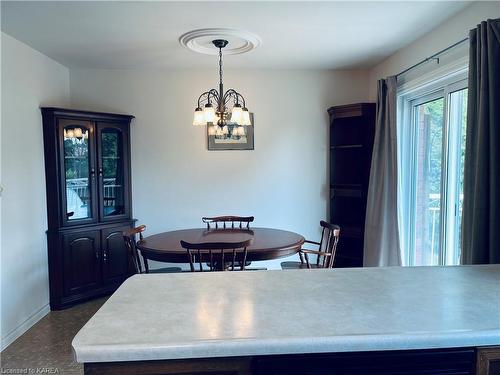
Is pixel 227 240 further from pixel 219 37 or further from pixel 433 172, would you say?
pixel 433 172

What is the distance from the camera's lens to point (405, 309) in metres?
1.05

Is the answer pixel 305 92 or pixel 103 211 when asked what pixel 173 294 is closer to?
pixel 103 211

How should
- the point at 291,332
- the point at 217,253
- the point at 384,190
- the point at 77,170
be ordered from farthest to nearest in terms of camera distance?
the point at 77,170 → the point at 384,190 → the point at 217,253 → the point at 291,332

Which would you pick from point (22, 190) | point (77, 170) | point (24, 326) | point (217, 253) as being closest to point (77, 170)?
point (77, 170)

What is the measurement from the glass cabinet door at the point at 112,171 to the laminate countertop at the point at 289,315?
7.82 ft

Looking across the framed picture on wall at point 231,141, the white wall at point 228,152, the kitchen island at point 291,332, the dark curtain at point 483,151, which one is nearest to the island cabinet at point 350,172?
the white wall at point 228,152

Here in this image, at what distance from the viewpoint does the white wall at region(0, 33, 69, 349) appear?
8.71 ft

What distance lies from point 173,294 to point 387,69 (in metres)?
3.22

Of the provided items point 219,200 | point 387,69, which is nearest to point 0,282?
point 219,200

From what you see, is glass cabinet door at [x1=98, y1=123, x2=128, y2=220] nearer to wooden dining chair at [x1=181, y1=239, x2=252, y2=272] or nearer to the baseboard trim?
the baseboard trim

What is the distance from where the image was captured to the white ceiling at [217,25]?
88.0 inches

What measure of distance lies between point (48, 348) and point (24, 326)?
18.6 inches

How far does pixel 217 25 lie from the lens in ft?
8.25

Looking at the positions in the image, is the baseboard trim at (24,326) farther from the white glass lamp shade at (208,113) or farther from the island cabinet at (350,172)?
the island cabinet at (350,172)
